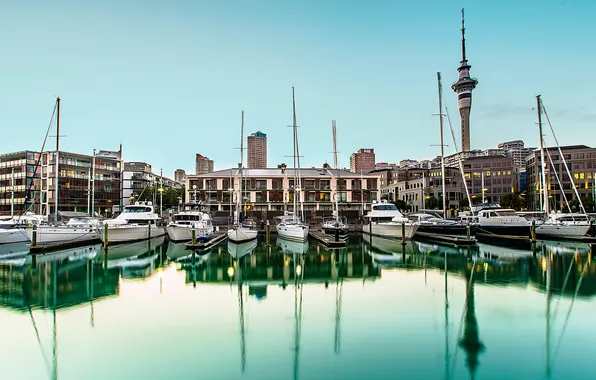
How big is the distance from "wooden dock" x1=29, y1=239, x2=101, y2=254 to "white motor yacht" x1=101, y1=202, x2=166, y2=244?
2.19 m

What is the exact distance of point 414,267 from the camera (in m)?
29.0

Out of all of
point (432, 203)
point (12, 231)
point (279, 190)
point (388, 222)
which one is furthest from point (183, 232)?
point (432, 203)

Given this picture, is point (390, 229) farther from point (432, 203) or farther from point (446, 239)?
point (432, 203)

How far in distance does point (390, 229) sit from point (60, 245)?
124ft

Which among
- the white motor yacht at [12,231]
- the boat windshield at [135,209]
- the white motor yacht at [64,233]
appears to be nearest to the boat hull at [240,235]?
the boat windshield at [135,209]

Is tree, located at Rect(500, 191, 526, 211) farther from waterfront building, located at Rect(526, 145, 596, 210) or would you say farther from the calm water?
the calm water

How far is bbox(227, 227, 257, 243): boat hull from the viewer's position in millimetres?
41375

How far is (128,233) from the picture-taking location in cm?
4434

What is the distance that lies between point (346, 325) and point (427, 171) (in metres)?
120

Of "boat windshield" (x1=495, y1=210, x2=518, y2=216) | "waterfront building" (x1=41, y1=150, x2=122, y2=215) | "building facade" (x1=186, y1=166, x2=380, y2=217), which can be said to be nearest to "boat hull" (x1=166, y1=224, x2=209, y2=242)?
"building facade" (x1=186, y1=166, x2=380, y2=217)

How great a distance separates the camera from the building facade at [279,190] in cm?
7600

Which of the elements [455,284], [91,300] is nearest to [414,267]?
[455,284]

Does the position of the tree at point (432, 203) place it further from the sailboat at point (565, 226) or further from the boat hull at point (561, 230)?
the boat hull at point (561, 230)

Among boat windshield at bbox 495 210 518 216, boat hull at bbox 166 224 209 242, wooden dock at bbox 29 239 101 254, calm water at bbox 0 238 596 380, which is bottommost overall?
calm water at bbox 0 238 596 380
